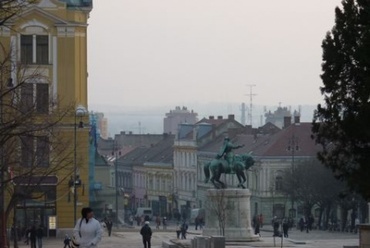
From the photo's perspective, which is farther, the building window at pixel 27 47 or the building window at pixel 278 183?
the building window at pixel 278 183

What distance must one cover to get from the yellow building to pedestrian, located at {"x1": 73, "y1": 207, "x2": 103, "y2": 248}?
56799 mm

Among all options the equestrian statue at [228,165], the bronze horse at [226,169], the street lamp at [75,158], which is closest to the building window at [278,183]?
the street lamp at [75,158]

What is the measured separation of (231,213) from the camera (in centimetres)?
7756

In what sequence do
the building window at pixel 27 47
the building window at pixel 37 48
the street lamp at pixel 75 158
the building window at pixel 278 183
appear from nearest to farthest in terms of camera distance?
the street lamp at pixel 75 158
the building window at pixel 27 47
the building window at pixel 37 48
the building window at pixel 278 183

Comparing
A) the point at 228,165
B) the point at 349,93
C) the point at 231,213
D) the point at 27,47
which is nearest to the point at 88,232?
A: the point at 349,93

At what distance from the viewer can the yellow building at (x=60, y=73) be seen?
86812mm

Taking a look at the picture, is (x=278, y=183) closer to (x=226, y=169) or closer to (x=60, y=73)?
(x=60, y=73)

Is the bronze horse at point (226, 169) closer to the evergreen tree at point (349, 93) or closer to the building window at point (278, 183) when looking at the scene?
the evergreen tree at point (349, 93)

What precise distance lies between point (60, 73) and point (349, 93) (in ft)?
162

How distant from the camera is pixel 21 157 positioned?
6694 centimetres

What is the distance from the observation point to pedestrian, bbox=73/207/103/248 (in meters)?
28.8

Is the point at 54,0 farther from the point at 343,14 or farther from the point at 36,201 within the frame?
the point at 343,14

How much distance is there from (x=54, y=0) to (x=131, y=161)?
10790 cm

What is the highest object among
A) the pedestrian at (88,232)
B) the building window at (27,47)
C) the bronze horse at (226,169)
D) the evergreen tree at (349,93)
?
the building window at (27,47)
